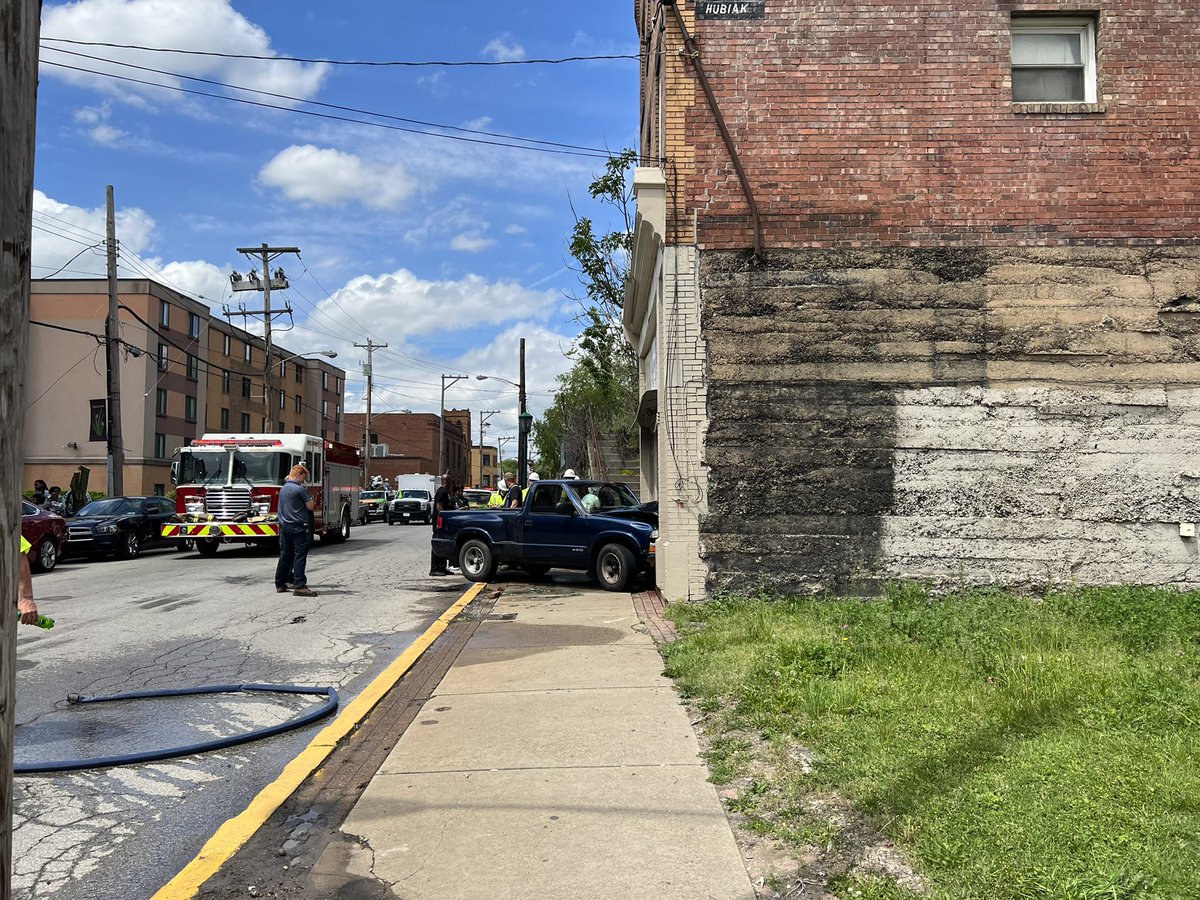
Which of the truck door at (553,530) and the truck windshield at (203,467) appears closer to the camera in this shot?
the truck door at (553,530)

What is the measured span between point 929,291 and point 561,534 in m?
6.42

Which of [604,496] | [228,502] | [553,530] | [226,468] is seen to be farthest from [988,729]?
[226,468]

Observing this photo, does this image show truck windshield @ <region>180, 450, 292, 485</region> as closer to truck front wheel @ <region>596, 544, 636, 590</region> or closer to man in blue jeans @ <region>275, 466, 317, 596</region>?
man in blue jeans @ <region>275, 466, 317, 596</region>

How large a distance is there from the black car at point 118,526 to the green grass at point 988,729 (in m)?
16.9

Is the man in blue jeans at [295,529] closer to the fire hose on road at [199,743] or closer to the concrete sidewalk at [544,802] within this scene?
the fire hose on road at [199,743]

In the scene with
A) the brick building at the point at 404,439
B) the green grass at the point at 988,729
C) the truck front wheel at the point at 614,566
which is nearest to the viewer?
the green grass at the point at 988,729

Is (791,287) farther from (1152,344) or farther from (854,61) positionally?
(1152,344)

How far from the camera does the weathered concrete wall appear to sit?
34.6 ft

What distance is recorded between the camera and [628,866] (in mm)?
4000

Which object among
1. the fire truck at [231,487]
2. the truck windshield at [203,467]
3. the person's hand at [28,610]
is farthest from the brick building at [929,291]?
the truck windshield at [203,467]

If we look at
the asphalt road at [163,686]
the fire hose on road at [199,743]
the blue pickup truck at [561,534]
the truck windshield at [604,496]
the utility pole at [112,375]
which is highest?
the utility pole at [112,375]

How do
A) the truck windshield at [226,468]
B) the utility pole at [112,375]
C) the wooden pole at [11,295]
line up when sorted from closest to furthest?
the wooden pole at [11,295] → the truck windshield at [226,468] → the utility pole at [112,375]

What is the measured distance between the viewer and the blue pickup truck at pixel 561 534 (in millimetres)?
13836

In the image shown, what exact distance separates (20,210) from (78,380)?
52919 millimetres
